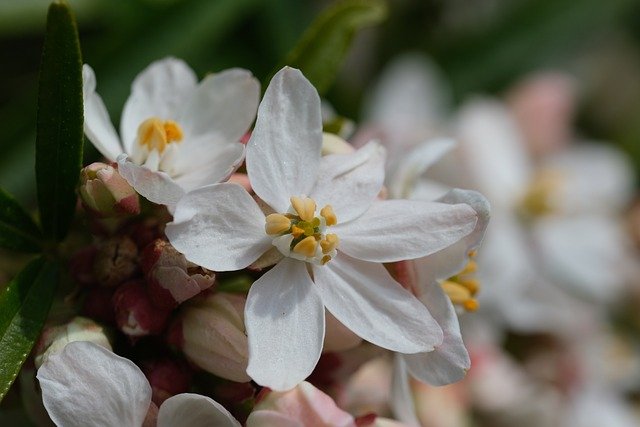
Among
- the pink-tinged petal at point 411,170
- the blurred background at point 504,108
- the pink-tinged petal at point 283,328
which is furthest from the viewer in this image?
the blurred background at point 504,108

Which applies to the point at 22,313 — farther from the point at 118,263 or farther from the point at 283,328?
the point at 283,328

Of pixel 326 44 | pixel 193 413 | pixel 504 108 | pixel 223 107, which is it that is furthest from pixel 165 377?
pixel 504 108

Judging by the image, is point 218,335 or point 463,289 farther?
point 463,289

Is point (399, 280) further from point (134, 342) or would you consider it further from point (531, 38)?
point (531, 38)

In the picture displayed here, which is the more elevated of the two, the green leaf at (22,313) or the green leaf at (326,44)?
the green leaf at (326,44)

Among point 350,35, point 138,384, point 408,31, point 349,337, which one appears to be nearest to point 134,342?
point 138,384

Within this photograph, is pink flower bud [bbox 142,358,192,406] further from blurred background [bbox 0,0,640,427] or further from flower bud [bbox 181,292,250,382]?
blurred background [bbox 0,0,640,427]

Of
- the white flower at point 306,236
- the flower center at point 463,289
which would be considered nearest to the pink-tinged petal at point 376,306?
the white flower at point 306,236

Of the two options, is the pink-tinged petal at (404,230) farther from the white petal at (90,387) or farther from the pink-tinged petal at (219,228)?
the white petal at (90,387)
